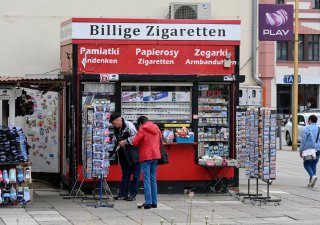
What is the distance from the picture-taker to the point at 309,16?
57125mm

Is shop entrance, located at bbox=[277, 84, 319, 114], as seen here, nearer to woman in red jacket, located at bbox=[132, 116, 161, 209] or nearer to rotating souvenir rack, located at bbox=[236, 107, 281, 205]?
rotating souvenir rack, located at bbox=[236, 107, 281, 205]

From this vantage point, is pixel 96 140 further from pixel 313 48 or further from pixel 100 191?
pixel 313 48

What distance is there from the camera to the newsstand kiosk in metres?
15.1

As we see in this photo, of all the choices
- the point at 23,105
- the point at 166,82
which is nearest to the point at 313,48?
the point at 166,82

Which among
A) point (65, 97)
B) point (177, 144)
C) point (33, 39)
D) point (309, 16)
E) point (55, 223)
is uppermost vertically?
point (309, 16)

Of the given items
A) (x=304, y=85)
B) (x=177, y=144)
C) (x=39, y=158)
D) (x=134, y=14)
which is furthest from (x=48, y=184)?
(x=304, y=85)

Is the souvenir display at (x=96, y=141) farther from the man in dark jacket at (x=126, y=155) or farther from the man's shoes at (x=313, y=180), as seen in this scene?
the man's shoes at (x=313, y=180)

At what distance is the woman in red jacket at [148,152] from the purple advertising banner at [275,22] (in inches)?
261

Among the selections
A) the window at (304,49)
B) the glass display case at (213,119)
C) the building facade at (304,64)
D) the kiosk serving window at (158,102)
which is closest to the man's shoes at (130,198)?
the kiosk serving window at (158,102)

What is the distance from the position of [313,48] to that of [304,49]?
0.87 m

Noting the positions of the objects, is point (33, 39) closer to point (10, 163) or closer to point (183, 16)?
point (183, 16)

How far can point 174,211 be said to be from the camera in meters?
13.0

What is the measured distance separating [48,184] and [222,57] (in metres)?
4.93

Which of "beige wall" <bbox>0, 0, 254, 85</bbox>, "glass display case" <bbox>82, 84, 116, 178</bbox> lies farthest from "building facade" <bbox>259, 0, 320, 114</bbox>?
"glass display case" <bbox>82, 84, 116, 178</bbox>
